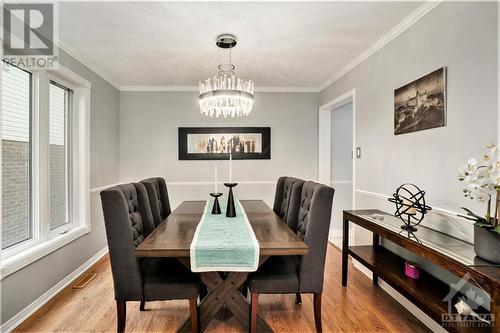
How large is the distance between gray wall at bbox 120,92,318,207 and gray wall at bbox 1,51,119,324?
292 mm

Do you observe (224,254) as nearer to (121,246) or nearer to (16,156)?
(121,246)

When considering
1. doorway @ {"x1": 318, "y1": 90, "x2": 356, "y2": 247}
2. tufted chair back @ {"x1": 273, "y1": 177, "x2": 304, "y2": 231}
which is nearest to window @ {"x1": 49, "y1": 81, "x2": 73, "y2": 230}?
tufted chair back @ {"x1": 273, "y1": 177, "x2": 304, "y2": 231}

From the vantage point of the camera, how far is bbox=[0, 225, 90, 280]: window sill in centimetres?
200

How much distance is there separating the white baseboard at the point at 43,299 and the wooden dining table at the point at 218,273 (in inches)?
51.4

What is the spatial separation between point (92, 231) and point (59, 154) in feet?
3.50

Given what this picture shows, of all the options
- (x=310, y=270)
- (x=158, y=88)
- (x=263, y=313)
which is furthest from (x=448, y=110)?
(x=158, y=88)

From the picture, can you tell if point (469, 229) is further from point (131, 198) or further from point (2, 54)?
point (2, 54)

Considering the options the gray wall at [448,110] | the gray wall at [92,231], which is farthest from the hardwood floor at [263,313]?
the gray wall at [448,110]

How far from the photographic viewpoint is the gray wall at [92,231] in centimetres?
211

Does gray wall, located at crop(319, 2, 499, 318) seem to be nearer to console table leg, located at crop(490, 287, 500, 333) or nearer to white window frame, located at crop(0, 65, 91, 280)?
console table leg, located at crop(490, 287, 500, 333)

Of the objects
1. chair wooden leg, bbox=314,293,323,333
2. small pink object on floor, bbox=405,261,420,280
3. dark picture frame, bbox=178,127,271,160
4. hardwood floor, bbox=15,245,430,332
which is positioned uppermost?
dark picture frame, bbox=178,127,271,160

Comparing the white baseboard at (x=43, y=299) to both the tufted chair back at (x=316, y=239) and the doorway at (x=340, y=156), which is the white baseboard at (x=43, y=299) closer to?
the tufted chair back at (x=316, y=239)

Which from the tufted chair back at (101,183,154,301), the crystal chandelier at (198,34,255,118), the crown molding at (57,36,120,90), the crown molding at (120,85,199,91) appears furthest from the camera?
the crown molding at (120,85,199,91)

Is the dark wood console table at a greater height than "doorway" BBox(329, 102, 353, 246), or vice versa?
"doorway" BBox(329, 102, 353, 246)
